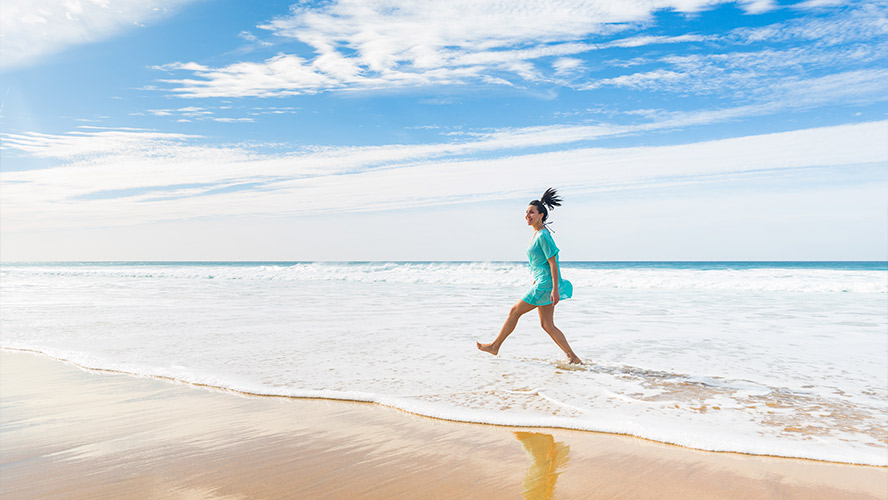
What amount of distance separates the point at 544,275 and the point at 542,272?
51 mm

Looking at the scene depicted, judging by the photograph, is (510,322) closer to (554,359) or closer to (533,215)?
(554,359)

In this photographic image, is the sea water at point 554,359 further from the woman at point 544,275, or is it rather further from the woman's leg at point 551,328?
the woman at point 544,275

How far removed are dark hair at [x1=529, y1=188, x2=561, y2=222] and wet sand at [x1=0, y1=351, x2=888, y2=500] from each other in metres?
2.92

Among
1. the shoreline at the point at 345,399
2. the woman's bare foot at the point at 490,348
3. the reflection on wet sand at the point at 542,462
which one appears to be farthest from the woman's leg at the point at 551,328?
the reflection on wet sand at the point at 542,462

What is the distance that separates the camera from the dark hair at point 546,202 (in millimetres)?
6332

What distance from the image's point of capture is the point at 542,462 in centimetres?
350

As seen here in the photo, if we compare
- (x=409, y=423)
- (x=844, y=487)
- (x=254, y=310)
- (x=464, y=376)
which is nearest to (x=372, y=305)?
(x=254, y=310)

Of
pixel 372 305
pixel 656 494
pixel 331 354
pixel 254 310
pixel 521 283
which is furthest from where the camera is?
pixel 521 283

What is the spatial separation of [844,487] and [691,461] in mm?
815

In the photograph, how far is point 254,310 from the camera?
40.4 feet

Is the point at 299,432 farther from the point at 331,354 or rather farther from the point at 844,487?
the point at 844,487

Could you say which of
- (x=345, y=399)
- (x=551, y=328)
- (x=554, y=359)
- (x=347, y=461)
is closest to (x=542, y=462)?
(x=347, y=461)

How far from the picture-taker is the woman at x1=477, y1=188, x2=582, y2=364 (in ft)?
20.3

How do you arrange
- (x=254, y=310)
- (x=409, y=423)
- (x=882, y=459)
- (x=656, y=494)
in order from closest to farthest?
(x=656, y=494) → (x=882, y=459) → (x=409, y=423) → (x=254, y=310)
